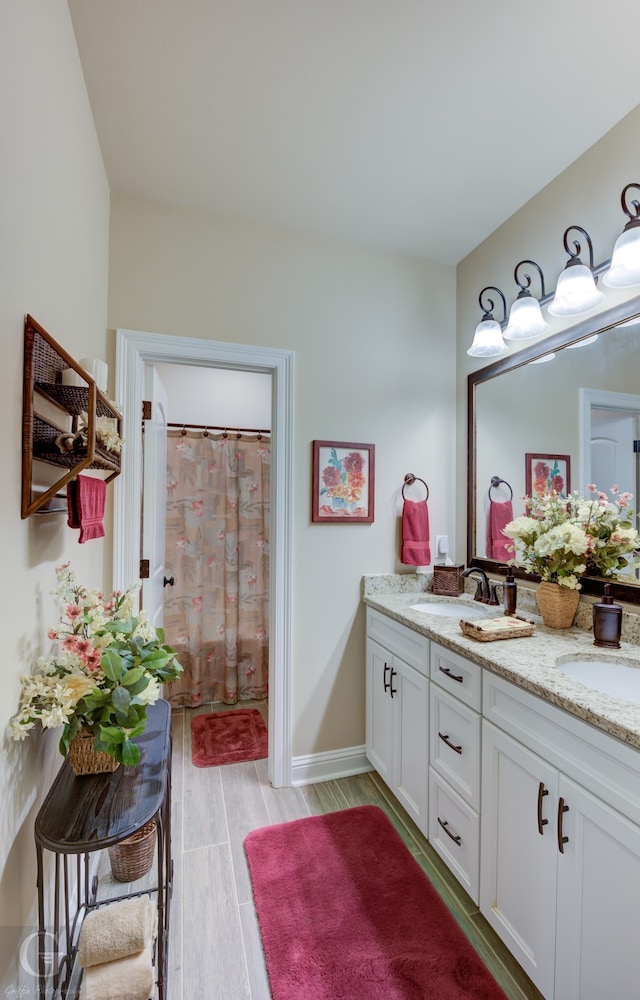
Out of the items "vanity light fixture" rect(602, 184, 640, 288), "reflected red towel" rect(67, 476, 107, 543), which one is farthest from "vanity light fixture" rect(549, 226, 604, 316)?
"reflected red towel" rect(67, 476, 107, 543)

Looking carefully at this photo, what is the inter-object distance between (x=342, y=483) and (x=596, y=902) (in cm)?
167

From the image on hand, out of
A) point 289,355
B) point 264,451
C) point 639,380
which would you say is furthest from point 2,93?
point 264,451

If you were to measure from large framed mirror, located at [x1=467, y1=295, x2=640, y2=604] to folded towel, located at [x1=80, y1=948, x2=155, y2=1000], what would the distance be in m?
1.75

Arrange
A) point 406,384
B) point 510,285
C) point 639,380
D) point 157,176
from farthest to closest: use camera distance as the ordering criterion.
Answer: point 406,384 < point 510,285 < point 157,176 < point 639,380

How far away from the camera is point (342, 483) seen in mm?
2234

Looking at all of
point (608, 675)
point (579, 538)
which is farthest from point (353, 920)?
point (579, 538)

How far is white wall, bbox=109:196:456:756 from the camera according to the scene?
200cm

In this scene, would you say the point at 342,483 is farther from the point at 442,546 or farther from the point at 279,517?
the point at 442,546

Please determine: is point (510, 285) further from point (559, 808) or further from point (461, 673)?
point (559, 808)

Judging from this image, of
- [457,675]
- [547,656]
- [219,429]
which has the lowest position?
[457,675]

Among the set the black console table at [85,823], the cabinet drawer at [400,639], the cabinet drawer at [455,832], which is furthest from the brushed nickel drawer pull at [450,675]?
the black console table at [85,823]

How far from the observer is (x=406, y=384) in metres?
2.38

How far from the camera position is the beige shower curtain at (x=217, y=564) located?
9.68 feet

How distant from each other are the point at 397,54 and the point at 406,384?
4.23 ft
